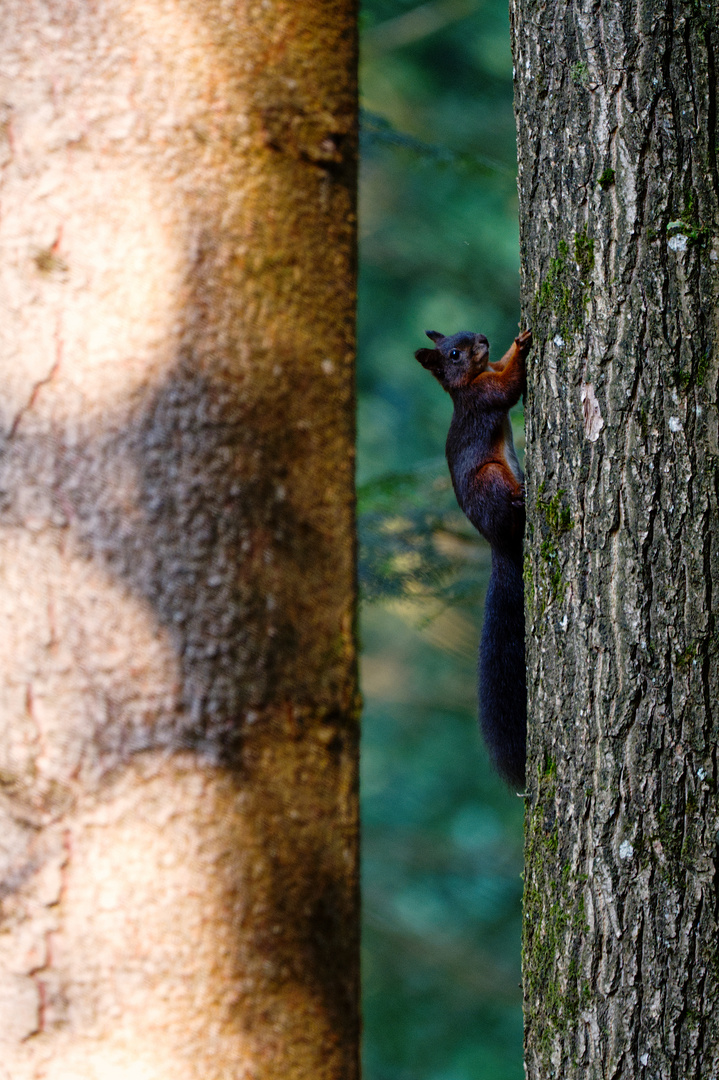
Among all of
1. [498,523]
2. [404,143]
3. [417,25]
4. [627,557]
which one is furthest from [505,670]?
[417,25]

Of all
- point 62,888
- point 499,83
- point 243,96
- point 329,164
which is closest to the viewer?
point 62,888

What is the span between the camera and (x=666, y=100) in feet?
4.98

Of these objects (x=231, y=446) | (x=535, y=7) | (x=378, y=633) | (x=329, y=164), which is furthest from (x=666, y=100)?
(x=378, y=633)

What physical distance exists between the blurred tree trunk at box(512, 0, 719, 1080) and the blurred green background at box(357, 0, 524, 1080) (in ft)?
15.5

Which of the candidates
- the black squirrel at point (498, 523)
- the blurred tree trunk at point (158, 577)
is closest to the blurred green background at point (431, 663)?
the black squirrel at point (498, 523)

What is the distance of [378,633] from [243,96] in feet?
32.8

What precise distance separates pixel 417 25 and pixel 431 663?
6.69 meters

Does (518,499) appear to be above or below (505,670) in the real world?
above

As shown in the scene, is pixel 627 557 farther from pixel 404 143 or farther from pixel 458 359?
pixel 404 143

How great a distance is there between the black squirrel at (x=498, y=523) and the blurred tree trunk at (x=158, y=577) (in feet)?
2.15

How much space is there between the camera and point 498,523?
85.0 inches

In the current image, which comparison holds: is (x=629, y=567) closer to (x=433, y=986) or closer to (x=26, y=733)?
(x=26, y=733)

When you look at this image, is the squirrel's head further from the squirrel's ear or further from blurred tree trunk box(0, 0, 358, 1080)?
blurred tree trunk box(0, 0, 358, 1080)

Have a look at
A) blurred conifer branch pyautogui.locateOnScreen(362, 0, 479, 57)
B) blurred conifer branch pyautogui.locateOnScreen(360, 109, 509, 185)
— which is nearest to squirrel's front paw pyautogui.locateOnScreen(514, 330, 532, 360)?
blurred conifer branch pyautogui.locateOnScreen(360, 109, 509, 185)
